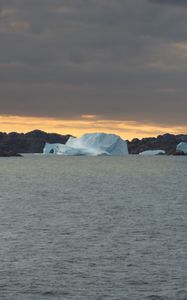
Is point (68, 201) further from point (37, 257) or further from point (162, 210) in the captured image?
point (37, 257)

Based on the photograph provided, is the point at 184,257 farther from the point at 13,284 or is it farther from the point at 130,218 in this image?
the point at 130,218

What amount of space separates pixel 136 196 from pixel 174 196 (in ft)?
18.9

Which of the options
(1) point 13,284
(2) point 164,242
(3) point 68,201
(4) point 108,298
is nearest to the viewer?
(4) point 108,298

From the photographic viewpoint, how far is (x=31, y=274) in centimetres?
3753

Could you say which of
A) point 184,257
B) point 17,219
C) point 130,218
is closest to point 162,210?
point 130,218

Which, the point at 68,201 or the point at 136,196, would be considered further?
the point at 136,196

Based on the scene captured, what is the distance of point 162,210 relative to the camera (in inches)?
3009

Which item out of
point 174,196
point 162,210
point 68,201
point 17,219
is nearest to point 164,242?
point 17,219

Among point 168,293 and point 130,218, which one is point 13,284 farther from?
point 130,218

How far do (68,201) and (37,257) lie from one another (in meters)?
49.6

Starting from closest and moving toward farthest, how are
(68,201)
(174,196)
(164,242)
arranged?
(164,242)
(68,201)
(174,196)

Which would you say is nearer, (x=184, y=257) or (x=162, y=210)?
(x=184, y=257)

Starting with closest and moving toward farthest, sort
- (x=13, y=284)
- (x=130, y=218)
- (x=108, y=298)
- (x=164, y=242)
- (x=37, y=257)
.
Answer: (x=108, y=298)
(x=13, y=284)
(x=37, y=257)
(x=164, y=242)
(x=130, y=218)

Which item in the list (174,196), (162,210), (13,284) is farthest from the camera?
(174,196)
